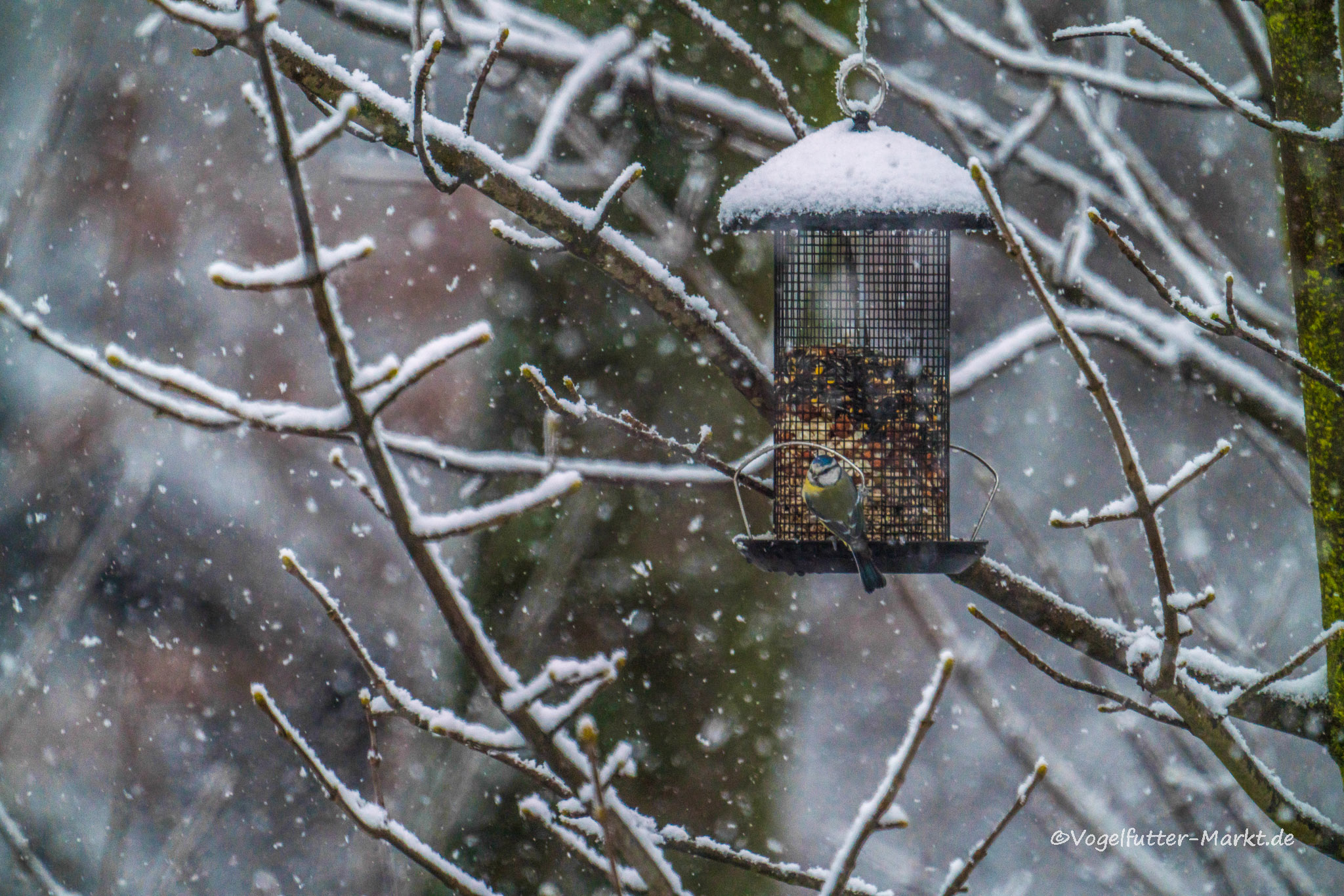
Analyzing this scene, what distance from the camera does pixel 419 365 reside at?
114 cm

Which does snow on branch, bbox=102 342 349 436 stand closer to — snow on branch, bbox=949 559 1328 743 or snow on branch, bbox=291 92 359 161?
snow on branch, bbox=291 92 359 161

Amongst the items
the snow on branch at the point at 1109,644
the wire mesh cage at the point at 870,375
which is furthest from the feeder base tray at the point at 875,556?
the wire mesh cage at the point at 870,375

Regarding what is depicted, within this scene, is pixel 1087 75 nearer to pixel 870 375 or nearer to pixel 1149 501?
pixel 870 375

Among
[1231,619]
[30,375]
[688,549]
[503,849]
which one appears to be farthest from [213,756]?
[1231,619]

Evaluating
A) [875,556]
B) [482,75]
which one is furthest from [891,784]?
[482,75]

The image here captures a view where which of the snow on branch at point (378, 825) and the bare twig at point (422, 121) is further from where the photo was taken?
the bare twig at point (422, 121)

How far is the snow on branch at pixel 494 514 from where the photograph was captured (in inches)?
44.3

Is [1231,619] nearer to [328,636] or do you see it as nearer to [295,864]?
[328,636]

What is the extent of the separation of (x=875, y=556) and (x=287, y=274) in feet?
5.23

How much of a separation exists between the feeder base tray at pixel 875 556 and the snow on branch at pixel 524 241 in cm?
78

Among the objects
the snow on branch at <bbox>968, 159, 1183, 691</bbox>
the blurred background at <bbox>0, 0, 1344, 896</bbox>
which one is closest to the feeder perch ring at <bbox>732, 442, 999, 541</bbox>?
the snow on branch at <bbox>968, 159, 1183, 691</bbox>

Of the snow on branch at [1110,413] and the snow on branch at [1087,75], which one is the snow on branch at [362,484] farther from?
the snow on branch at [1087,75]

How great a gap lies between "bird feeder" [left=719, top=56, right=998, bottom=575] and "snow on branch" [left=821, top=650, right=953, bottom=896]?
1.01 meters

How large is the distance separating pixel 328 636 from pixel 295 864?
83.6 inches
